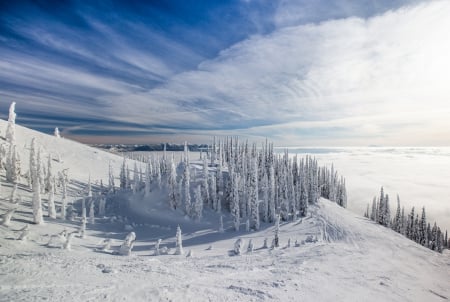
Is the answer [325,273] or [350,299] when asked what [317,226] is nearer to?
[325,273]

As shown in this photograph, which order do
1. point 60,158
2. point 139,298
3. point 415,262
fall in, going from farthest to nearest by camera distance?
point 60,158 → point 415,262 → point 139,298

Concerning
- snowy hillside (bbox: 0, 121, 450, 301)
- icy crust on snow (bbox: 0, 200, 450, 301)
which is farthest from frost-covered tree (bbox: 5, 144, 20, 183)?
icy crust on snow (bbox: 0, 200, 450, 301)

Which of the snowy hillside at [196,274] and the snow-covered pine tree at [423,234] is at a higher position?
the snowy hillside at [196,274]

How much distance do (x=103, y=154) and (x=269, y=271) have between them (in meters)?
180

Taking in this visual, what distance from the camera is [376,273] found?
91.4 ft

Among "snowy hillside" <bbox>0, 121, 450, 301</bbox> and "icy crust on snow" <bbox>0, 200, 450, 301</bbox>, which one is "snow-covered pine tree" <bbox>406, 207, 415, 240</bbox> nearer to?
"snowy hillside" <bbox>0, 121, 450, 301</bbox>

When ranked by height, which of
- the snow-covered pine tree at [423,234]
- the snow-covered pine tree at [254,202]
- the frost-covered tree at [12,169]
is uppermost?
the frost-covered tree at [12,169]

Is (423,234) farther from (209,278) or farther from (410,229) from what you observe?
(209,278)

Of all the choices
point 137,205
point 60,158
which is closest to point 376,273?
point 137,205

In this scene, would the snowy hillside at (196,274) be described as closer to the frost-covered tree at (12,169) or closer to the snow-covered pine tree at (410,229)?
the frost-covered tree at (12,169)

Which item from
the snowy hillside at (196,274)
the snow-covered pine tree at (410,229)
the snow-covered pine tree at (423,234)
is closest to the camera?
the snowy hillside at (196,274)

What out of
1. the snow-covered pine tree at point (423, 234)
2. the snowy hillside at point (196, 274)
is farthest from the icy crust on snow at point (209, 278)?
the snow-covered pine tree at point (423, 234)

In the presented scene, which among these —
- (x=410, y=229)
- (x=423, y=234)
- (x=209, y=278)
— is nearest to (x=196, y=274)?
(x=209, y=278)

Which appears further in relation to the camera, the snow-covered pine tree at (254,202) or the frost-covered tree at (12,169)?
the frost-covered tree at (12,169)
